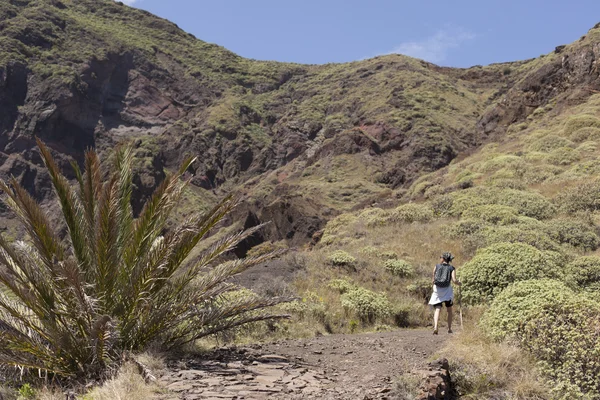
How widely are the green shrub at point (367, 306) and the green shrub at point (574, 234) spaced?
648cm

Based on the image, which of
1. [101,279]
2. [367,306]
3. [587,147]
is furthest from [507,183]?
[101,279]

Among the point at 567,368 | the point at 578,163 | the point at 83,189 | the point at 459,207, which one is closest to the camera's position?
the point at 567,368

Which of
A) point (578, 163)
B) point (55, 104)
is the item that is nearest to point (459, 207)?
point (578, 163)

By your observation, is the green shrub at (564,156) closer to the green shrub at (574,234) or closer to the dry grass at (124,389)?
the green shrub at (574,234)

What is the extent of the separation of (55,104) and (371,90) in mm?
44858

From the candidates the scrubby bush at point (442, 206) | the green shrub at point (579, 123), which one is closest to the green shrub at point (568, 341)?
the scrubby bush at point (442, 206)

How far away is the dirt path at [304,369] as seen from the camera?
16.5 ft

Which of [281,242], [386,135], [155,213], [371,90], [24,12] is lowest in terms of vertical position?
[281,242]

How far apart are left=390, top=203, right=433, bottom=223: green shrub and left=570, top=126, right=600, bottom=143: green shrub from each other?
38.2 feet

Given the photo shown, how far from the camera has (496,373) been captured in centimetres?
528

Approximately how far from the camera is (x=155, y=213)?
6.32 metres

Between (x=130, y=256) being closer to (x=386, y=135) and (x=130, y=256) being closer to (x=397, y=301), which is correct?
(x=397, y=301)

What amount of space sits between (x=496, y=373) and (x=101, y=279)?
4.42 meters

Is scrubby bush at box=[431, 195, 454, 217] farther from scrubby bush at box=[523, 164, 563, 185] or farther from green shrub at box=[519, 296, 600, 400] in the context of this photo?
green shrub at box=[519, 296, 600, 400]
